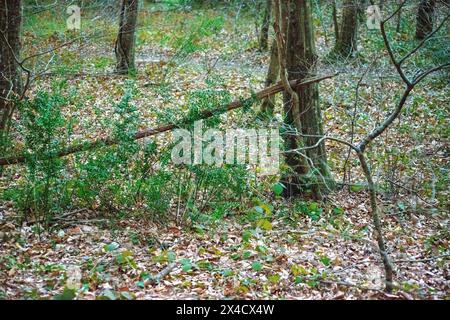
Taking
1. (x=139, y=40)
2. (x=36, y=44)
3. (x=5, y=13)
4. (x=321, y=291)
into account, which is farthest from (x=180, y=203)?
(x=139, y=40)

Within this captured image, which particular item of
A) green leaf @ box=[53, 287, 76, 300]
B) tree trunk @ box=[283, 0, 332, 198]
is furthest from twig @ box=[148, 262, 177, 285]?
tree trunk @ box=[283, 0, 332, 198]

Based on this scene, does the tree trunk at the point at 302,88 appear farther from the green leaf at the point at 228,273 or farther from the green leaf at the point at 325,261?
the green leaf at the point at 228,273

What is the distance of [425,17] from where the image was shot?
1227 centimetres

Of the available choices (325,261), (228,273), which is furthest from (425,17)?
(228,273)

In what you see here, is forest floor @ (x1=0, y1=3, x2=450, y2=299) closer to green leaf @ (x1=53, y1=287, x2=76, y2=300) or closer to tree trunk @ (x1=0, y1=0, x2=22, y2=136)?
green leaf @ (x1=53, y1=287, x2=76, y2=300)

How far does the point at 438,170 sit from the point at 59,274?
5828mm

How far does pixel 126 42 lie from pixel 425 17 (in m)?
7.05

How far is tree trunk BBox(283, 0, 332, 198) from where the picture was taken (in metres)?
7.12

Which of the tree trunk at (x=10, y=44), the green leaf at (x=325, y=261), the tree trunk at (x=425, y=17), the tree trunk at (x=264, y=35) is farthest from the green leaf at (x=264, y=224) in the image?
the tree trunk at (x=264, y=35)

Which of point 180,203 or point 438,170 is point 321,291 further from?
point 438,170

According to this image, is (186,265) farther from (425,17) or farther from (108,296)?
(425,17)

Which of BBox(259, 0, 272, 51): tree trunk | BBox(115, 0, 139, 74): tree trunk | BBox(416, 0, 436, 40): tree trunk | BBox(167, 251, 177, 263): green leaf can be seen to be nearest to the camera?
BBox(167, 251, 177, 263): green leaf

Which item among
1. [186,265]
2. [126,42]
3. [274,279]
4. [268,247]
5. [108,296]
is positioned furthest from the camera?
[126,42]

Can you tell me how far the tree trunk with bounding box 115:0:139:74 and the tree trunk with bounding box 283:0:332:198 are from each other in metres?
6.29
